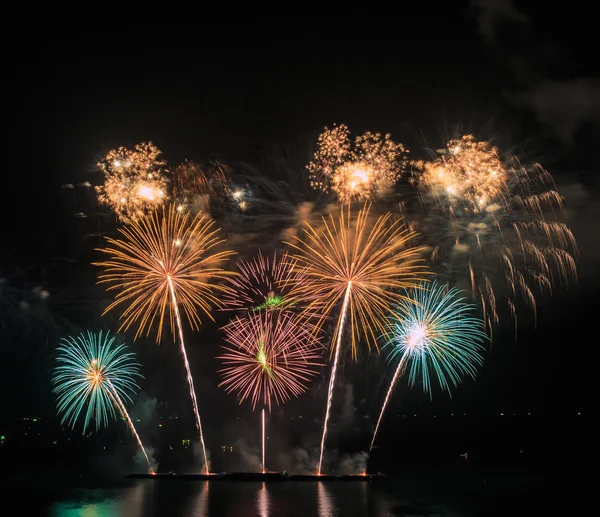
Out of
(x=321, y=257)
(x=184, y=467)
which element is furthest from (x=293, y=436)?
(x=321, y=257)

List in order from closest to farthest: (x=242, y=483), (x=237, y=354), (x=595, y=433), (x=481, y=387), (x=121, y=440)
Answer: (x=237, y=354), (x=242, y=483), (x=121, y=440), (x=595, y=433), (x=481, y=387)

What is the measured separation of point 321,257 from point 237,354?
24.5 ft

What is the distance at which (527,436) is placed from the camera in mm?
85375

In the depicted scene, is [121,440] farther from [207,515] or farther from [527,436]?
[527,436]

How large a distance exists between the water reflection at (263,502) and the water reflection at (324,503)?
7.15 ft

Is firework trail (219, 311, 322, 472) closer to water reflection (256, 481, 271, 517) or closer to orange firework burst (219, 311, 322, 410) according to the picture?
orange firework burst (219, 311, 322, 410)

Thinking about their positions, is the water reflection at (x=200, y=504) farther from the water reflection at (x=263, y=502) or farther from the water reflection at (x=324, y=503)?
the water reflection at (x=324, y=503)

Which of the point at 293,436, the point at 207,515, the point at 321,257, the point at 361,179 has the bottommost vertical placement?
the point at 207,515

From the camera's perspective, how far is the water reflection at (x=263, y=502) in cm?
2388

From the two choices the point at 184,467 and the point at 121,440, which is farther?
the point at 121,440

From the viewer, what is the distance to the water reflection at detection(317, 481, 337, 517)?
23.5m

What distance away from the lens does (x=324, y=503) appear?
26.0 m

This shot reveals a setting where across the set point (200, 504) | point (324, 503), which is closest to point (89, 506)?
point (200, 504)

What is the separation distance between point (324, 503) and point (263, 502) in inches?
111
